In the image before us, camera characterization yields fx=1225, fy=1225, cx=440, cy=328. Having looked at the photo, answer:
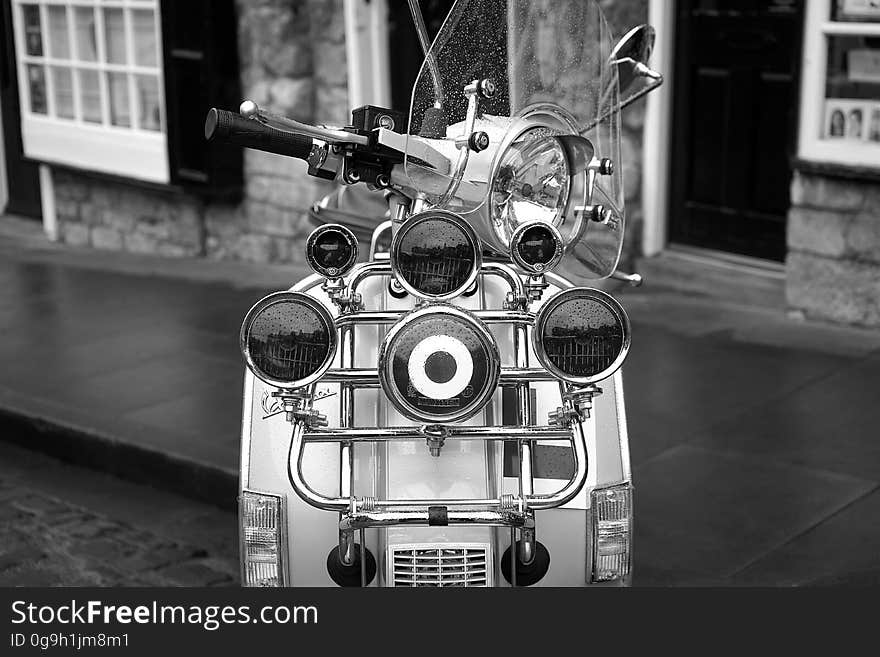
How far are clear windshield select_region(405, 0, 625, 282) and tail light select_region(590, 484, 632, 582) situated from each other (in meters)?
0.51

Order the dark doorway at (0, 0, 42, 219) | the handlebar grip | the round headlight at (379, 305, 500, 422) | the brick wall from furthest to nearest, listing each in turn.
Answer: the dark doorway at (0, 0, 42, 219) → the brick wall → the handlebar grip → the round headlight at (379, 305, 500, 422)

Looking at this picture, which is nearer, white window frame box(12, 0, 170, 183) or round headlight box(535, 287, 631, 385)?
round headlight box(535, 287, 631, 385)

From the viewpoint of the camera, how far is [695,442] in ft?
15.7

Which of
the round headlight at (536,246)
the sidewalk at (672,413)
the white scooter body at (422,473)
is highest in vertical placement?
the round headlight at (536,246)

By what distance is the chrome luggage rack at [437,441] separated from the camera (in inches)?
95.4

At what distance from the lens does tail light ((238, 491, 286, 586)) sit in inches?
108

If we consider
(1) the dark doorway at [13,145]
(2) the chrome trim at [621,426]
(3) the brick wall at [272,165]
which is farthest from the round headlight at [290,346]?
(1) the dark doorway at [13,145]

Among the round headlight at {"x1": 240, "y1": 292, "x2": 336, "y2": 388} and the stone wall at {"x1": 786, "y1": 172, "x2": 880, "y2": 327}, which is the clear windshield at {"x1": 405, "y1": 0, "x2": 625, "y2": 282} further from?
the stone wall at {"x1": 786, "y1": 172, "x2": 880, "y2": 327}

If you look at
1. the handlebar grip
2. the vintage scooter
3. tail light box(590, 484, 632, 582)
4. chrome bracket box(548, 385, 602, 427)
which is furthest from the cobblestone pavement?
chrome bracket box(548, 385, 602, 427)

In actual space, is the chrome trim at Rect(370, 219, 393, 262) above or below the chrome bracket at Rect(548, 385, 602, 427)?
above

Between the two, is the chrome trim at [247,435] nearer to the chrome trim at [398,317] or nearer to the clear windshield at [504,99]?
the chrome trim at [398,317]

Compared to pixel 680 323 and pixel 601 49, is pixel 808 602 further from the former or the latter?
pixel 680 323

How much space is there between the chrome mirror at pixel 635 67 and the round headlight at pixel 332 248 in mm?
852

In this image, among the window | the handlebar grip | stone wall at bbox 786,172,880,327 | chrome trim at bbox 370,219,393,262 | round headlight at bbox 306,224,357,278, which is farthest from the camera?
stone wall at bbox 786,172,880,327
